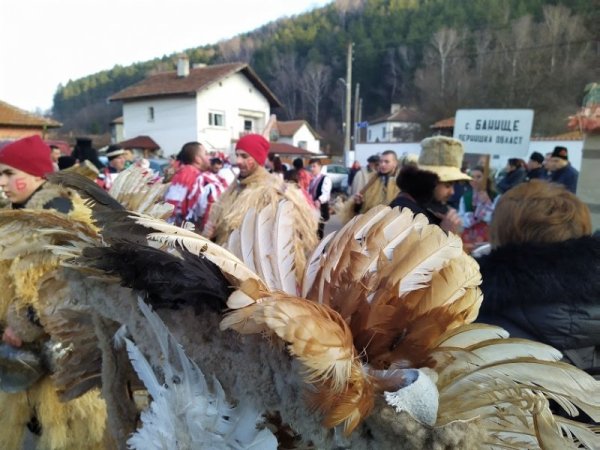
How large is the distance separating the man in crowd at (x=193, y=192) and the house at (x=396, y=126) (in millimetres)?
41371

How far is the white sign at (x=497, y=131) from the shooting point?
260 inches

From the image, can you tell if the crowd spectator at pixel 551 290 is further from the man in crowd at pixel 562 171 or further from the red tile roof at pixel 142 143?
the red tile roof at pixel 142 143

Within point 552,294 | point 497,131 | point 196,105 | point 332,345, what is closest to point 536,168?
point 497,131

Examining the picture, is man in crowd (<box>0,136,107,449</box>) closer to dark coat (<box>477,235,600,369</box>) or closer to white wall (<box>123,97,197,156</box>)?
dark coat (<box>477,235,600,369</box>)

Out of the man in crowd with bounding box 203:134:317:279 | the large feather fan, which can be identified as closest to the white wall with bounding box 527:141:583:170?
the man in crowd with bounding box 203:134:317:279

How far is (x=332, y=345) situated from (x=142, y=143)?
3740 cm

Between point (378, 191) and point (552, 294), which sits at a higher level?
point (552, 294)

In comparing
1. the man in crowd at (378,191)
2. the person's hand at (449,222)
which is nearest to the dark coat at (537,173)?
the man in crowd at (378,191)

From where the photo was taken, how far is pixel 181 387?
3.45 ft

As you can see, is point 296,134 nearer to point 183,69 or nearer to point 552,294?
point 183,69

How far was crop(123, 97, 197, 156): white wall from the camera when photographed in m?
35.9

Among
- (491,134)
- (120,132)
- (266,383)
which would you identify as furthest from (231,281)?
Answer: (120,132)

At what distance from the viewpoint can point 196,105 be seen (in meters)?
35.3

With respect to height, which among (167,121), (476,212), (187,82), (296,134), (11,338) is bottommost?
(296,134)
